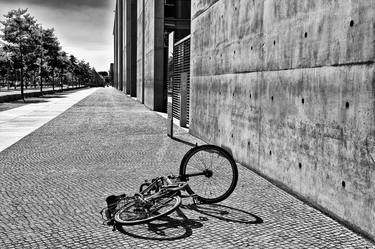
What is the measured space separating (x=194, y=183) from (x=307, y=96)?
2085mm

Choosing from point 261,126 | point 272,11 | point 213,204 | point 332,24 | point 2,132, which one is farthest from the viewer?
point 2,132

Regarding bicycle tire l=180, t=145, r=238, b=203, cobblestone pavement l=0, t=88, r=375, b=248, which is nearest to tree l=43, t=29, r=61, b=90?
cobblestone pavement l=0, t=88, r=375, b=248

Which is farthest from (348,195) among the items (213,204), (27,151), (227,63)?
(27,151)

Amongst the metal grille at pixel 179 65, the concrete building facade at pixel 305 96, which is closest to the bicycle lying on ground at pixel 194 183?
the concrete building facade at pixel 305 96

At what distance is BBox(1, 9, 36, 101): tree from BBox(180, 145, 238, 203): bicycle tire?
2998 cm

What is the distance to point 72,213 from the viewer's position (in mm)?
5355

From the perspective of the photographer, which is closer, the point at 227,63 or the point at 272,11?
the point at 272,11

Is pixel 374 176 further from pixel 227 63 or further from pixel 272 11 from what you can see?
pixel 227 63

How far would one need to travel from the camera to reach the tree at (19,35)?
3291cm

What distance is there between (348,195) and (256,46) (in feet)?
12.6

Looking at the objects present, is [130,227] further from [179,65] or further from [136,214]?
[179,65]

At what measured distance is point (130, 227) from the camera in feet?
16.1

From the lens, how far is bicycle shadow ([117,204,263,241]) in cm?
465

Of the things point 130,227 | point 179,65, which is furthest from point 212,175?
point 179,65
